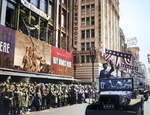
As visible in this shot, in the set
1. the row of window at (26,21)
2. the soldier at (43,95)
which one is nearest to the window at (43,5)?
the row of window at (26,21)

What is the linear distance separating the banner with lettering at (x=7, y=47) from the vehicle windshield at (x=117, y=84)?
6.29 m

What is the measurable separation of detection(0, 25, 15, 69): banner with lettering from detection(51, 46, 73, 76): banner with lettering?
5.38 metres

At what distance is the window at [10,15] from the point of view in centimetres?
1152

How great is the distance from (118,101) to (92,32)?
10472 millimetres

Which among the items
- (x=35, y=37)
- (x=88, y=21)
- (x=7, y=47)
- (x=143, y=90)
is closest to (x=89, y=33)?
(x=88, y=21)

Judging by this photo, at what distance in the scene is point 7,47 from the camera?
11.1 meters

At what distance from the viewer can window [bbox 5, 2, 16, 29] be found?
1152 cm

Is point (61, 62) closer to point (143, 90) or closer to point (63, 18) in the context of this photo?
point (63, 18)

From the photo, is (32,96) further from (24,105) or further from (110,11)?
(110,11)

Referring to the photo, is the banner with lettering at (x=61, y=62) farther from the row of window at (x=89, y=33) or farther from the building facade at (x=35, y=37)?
the row of window at (x=89, y=33)

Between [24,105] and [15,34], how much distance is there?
4.81 meters

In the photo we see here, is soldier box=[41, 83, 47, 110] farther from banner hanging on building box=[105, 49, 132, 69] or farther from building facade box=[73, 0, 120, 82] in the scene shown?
banner hanging on building box=[105, 49, 132, 69]

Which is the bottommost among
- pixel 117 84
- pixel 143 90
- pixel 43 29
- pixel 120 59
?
pixel 143 90

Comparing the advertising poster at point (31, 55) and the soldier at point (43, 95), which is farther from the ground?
the advertising poster at point (31, 55)
